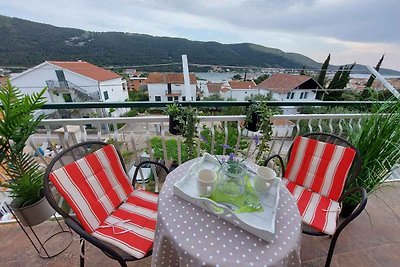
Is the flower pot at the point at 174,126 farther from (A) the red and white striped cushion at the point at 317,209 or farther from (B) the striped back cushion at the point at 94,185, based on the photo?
(A) the red and white striped cushion at the point at 317,209

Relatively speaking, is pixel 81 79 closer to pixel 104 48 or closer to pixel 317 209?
pixel 104 48

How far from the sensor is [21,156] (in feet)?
4.48

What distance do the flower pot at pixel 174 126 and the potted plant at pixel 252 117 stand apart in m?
0.64

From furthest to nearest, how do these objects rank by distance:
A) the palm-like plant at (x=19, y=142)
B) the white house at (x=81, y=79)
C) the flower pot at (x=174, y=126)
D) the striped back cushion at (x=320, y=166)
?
1. the white house at (x=81, y=79)
2. the flower pot at (x=174, y=126)
3. the striped back cushion at (x=320, y=166)
4. the palm-like plant at (x=19, y=142)

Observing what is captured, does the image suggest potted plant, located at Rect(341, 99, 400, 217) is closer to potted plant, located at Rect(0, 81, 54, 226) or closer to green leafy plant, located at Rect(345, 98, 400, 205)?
green leafy plant, located at Rect(345, 98, 400, 205)

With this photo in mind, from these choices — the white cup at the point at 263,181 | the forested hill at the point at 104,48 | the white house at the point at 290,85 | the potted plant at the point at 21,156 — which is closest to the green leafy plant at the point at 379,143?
the white cup at the point at 263,181

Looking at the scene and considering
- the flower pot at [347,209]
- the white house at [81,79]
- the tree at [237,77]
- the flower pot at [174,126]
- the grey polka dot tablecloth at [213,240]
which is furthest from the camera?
the white house at [81,79]

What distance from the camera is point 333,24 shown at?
295cm

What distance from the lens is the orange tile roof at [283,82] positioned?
333cm

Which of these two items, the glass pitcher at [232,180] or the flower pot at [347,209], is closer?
the glass pitcher at [232,180]

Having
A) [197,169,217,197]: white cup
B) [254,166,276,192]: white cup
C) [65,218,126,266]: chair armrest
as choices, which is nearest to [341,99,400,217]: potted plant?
[254,166,276,192]: white cup

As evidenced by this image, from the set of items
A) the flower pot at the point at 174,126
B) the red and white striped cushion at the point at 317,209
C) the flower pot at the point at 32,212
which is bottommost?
the flower pot at the point at 32,212

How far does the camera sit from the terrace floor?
1.52 metres

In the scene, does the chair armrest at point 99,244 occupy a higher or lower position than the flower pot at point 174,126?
lower
